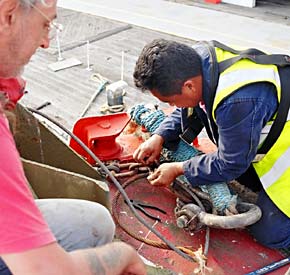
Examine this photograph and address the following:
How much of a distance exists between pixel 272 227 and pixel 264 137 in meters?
0.34

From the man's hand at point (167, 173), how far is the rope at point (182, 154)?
0.09m

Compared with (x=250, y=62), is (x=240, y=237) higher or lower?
lower

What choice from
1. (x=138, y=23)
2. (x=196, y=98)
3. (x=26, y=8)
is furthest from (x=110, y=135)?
(x=138, y=23)

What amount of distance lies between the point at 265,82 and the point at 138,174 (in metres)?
0.74

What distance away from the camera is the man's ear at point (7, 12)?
3.66 feet

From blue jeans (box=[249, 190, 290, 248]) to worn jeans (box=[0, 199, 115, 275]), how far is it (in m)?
0.69

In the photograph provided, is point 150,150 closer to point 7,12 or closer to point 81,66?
point 7,12

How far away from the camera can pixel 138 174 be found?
7.64ft

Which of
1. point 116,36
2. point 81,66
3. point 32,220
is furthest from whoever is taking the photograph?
point 116,36

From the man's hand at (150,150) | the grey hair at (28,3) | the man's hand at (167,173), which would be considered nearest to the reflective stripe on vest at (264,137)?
the man's hand at (167,173)

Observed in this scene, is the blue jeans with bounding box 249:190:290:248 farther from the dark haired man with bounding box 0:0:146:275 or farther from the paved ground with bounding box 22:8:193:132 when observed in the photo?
the paved ground with bounding box 22:8:193:132

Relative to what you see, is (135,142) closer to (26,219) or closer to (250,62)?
(250,62)

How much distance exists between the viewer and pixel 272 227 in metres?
1.99

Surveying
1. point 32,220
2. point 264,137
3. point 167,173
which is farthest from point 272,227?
point 32,220
